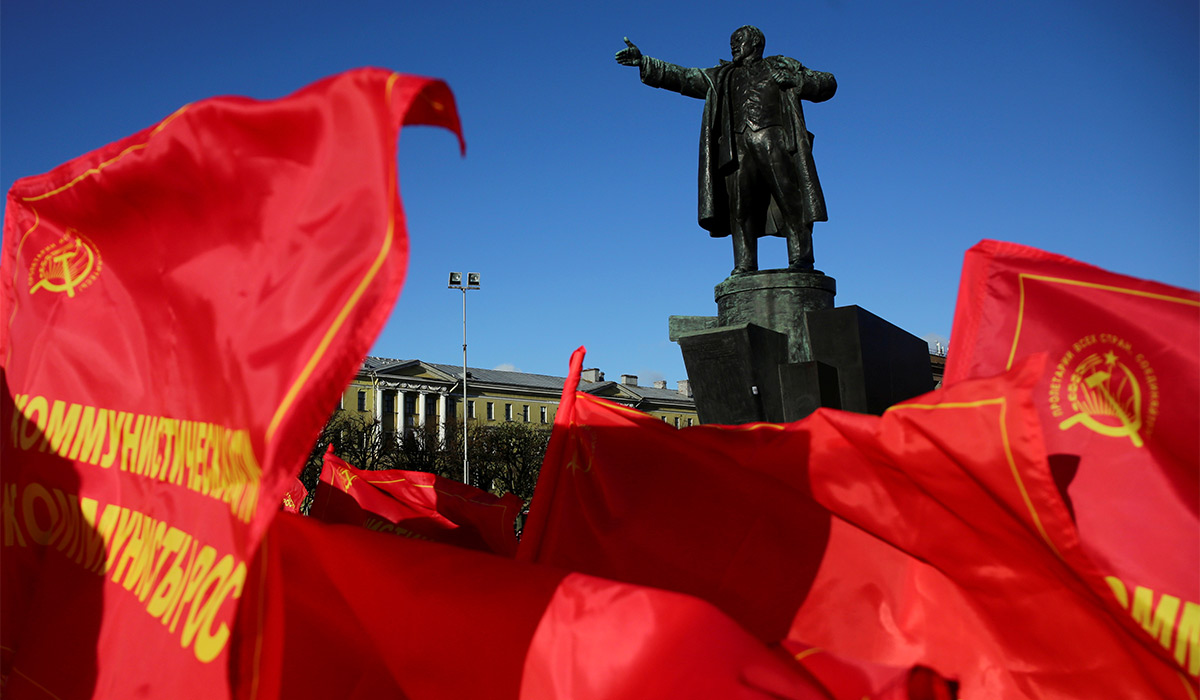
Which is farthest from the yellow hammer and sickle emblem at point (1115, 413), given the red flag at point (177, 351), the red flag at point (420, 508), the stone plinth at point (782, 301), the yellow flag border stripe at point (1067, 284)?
the stone plinth at point (782, 301)

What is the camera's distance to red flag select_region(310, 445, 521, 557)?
4.84 metres

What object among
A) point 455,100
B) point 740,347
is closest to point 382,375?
point 740,347

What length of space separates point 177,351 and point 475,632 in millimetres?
884

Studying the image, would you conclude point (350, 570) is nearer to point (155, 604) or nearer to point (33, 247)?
point (155, 604)

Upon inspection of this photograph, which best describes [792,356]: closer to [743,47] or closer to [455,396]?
[743,47]

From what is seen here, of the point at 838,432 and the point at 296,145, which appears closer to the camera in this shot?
the point at 296,145

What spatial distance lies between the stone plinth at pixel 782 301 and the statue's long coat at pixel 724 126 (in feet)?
1.91

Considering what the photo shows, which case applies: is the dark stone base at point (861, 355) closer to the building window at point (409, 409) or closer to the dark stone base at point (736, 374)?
the dark stone base at point (736, 374)

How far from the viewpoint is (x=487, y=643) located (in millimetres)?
2137

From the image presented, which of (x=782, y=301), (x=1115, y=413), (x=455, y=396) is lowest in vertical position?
(x=455, y=396)

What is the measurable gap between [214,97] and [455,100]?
26.9 inches

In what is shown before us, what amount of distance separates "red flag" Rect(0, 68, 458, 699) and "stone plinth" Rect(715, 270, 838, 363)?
14.5 feet

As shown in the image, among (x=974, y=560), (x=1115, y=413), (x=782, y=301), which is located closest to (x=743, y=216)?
(x=782, y=301)

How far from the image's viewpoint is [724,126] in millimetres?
6836
